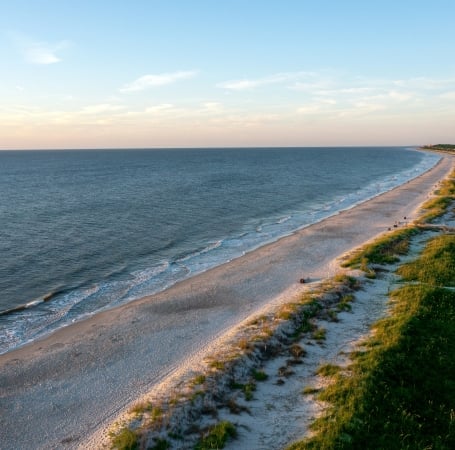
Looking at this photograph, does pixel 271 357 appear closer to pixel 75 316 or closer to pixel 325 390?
pixel 325 390

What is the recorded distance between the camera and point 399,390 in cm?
1441

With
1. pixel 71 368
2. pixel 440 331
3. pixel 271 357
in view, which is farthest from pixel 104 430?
pixel 440 331

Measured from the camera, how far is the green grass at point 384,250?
30.8 m

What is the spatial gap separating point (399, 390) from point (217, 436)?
6.33m

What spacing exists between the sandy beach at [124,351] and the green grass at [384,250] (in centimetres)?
194

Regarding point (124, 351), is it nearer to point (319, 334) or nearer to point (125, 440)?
point (125, 440)

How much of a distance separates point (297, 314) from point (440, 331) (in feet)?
20.8

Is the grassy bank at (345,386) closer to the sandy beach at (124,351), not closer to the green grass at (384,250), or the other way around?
the sandy beach at (124,351)

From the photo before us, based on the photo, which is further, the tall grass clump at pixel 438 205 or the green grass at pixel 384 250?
the tall grass clump at pixel 438 205

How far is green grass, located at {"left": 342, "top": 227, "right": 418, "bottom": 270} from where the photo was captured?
1214 inches

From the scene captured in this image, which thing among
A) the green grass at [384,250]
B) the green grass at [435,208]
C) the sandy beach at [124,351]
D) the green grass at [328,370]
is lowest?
the sandy beach at [124,351]

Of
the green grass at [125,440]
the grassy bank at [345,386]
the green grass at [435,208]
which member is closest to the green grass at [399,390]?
the grassy bank at [345,386]

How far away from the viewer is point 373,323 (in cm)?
2033

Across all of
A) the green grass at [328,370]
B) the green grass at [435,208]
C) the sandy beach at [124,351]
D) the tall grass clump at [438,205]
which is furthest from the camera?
the tall grass clump at [438,205]
